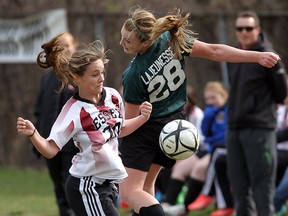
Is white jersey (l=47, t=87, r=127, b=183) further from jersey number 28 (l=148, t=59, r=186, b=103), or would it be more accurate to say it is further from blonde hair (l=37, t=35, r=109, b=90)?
jersey number 28 (l=148, t=59, r=186, b=103)

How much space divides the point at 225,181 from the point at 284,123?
3.03 feet

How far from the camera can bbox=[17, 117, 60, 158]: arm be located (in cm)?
600

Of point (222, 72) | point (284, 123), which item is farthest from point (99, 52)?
point (222, 72)

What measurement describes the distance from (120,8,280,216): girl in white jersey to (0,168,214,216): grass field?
375 centimetres

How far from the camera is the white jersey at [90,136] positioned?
6219 mm

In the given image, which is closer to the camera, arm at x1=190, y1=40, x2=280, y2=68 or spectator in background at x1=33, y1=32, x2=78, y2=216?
arm at x1=190, y1=40, x2=280, y2=68

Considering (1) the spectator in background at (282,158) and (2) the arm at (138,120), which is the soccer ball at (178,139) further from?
(1) the spectator in background at (282,158)

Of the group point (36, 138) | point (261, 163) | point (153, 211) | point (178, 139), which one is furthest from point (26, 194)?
point (36, 138)

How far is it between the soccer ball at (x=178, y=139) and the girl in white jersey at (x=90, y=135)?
0.34m

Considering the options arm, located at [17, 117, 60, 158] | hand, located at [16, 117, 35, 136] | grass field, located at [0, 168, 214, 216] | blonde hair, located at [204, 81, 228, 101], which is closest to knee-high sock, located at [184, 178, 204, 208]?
grass field, located at [0, 168, 214, 216]

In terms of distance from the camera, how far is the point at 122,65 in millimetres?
14258

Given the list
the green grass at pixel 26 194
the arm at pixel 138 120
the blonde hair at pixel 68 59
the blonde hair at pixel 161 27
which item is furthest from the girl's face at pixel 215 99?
the blonde hair at pixel 68 59

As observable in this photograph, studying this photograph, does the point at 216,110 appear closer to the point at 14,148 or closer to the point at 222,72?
the point at 222,72

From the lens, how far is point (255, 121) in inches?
345
